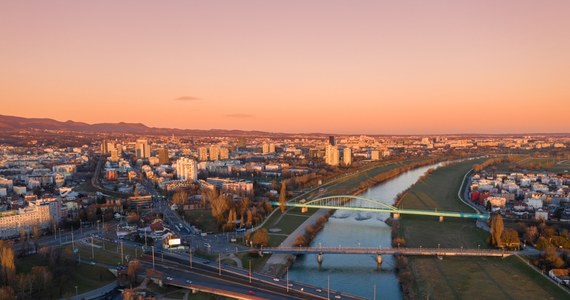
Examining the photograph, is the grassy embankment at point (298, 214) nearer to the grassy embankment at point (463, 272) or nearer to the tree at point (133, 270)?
the tree at point (133, 270)

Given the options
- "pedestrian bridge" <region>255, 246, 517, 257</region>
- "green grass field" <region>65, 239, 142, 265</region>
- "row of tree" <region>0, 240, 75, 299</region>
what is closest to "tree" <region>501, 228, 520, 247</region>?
"pedestrian bridge" <region>255, 246, 517, 257</region>

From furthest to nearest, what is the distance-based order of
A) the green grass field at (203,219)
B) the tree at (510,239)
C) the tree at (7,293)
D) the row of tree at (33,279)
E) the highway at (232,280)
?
the green grass field at (203,219) < the tree at (510,239) < the row of tree at (33,279) < the highway at (232,280) < the tree at (7,293)

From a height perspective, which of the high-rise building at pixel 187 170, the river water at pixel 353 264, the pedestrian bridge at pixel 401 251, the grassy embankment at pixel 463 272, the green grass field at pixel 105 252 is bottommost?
the river water at pixel 353 264

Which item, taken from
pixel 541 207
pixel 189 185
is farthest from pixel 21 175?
pixel 541 207

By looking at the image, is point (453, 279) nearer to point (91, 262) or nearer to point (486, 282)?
point (486, 282)

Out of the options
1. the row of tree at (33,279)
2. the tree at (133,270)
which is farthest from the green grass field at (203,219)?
the row of tree at (33,279)

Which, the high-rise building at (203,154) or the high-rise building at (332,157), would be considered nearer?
the high-rise building at (332,157)

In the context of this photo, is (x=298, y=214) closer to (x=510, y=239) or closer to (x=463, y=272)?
(x=510, y=239)
